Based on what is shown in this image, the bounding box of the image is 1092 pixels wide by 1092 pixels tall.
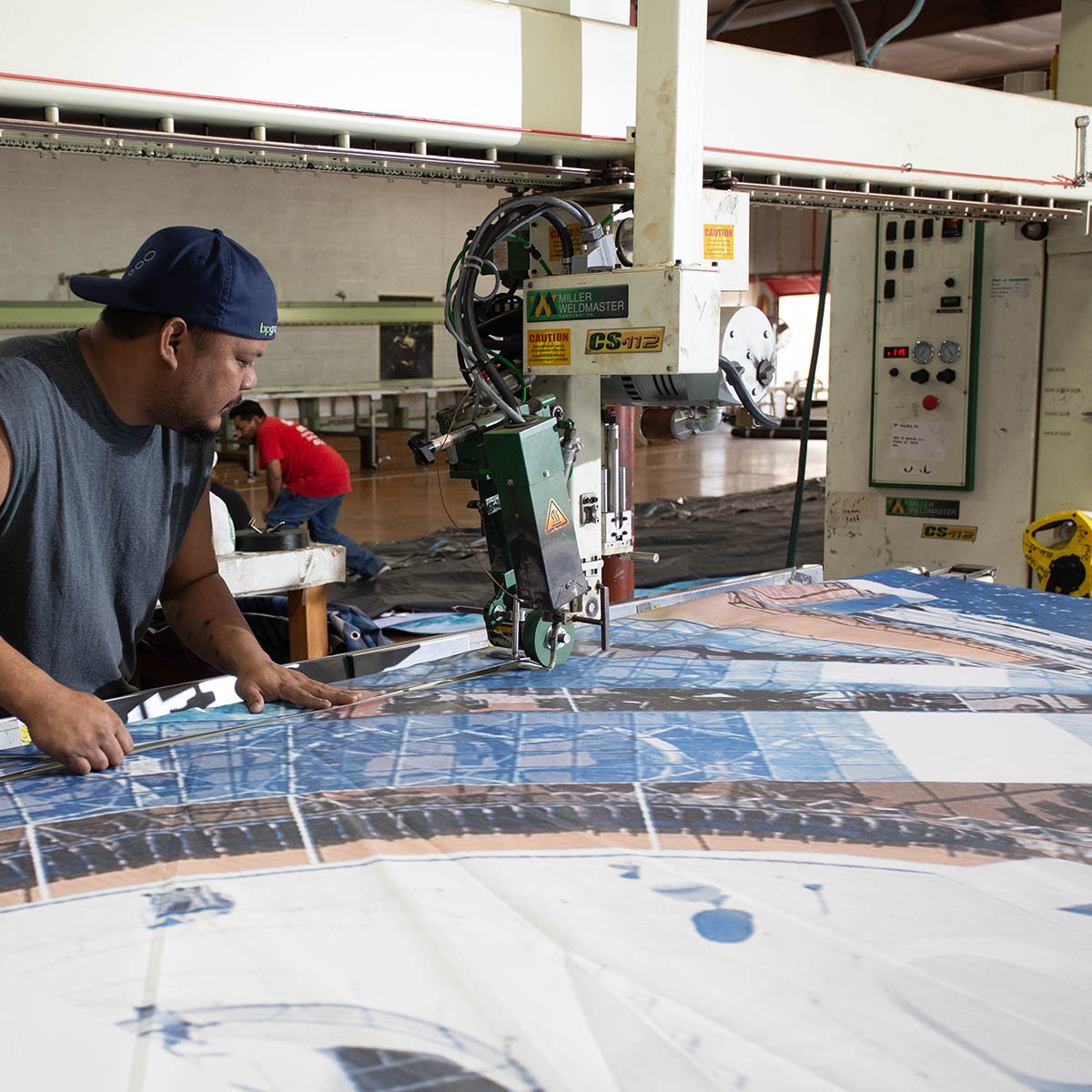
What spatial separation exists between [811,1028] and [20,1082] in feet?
1.98

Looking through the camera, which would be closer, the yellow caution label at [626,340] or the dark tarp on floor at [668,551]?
the yellow caution label at [626,340]

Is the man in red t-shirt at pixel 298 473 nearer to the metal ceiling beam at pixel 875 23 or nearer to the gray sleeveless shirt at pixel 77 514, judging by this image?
the metal ceiling beam at pixel 875 23

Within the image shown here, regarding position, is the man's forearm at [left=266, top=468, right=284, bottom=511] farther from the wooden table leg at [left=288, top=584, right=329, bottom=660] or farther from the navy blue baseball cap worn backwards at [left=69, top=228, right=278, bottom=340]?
the navy blue baseball cap worn backwards at [left=69, top=228, right=278, bottom=340]

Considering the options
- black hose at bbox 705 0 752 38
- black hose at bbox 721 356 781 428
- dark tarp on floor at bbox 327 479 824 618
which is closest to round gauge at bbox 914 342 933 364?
dark tarp on floor at bbox 327 479 824 618

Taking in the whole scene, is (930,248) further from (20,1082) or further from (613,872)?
(20,1082)

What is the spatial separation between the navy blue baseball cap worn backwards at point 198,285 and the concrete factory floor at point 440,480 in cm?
528

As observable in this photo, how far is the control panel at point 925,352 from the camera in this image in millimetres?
4184

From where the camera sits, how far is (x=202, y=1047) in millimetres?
898

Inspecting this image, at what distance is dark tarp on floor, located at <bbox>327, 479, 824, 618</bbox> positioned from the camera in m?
5.06

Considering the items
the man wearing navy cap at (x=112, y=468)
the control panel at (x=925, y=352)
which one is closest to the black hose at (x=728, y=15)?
the man wearing navy cap at (x=112, y=468)

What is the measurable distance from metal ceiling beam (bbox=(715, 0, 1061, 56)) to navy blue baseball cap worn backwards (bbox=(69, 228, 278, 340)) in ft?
17.3

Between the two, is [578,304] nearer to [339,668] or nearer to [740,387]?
[740,387]

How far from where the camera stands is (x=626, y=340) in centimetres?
188

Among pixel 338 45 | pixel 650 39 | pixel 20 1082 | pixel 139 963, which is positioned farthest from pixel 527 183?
pixel 20 1082
